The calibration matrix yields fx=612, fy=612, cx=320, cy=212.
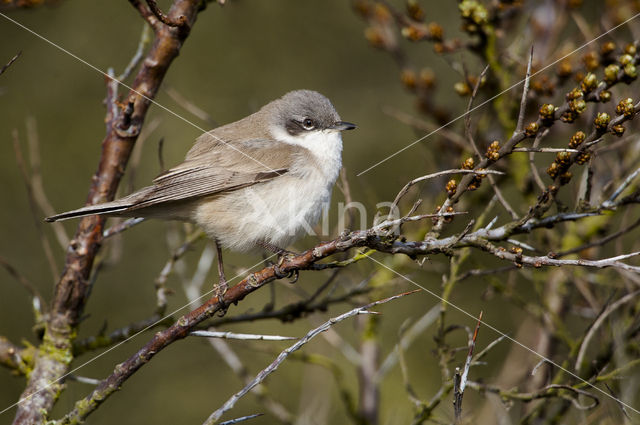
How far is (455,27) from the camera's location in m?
7.41

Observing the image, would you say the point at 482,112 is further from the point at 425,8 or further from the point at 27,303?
the point at 27,303

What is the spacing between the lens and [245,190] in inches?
146

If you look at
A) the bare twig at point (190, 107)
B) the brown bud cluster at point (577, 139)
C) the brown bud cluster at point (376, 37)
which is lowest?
the brown bud cluster at point (577, 139)

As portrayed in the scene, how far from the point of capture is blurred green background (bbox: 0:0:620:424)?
6309mm

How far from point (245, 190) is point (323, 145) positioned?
66cm

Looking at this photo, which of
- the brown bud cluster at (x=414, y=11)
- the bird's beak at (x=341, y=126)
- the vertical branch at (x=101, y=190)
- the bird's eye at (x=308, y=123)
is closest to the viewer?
the vertical branch at (x=101, y=190)

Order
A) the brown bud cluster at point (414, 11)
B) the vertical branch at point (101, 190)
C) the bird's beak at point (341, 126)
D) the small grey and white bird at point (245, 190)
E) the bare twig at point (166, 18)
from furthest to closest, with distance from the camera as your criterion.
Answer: the bird's beak at point (341, 126) < the brown bud cluster at point (414, 11) < the small grey and white bird at point (245, 190) < the vertical branch at point (101, 190) < the bare twig at point (166, 18)

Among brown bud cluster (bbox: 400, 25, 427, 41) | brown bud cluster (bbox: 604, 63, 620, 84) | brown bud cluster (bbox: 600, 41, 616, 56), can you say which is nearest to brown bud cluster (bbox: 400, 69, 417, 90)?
brown bud cluster (bbox: 400, 25, 427, 41)

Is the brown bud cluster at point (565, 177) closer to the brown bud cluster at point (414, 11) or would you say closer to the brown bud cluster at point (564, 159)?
the brown bud cluster at point (564, 159)

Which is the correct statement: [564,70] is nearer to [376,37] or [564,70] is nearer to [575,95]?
[575,95]

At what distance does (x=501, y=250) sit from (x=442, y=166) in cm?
226

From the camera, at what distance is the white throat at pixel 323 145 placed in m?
3.82

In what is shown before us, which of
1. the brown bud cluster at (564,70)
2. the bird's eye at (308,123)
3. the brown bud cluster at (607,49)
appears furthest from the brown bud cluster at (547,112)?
the bird's eye at (308,123)

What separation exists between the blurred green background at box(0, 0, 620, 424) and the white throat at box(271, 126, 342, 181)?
1804mm
